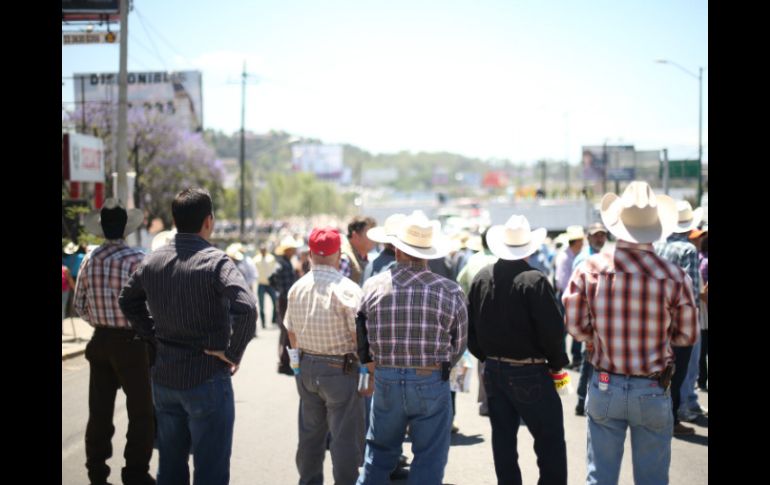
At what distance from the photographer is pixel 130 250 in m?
6.33

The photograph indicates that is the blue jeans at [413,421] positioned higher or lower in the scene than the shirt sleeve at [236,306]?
lower

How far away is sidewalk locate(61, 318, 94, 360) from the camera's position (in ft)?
44.5

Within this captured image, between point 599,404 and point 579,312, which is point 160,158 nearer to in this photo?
point 579,312

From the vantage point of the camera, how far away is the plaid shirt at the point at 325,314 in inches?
219

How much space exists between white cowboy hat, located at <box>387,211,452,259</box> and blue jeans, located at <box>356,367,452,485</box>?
73 centimetres

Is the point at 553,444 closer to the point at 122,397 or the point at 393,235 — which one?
the point at 393,235

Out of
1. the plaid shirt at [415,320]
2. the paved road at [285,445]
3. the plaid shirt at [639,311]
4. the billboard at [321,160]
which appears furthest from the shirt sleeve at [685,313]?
the billboard at [321,160]

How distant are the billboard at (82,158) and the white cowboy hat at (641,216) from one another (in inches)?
820

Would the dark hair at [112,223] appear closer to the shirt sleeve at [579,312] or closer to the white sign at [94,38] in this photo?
the shirt sleeve at [579,312]

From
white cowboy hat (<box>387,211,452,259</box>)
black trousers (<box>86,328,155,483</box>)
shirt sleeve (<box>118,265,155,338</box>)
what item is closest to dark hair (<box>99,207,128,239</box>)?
black trousers (<box>86,328,155,483</box>)

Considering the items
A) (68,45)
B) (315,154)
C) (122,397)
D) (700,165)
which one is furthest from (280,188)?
(122,397)

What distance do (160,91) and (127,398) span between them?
4390 centimetres

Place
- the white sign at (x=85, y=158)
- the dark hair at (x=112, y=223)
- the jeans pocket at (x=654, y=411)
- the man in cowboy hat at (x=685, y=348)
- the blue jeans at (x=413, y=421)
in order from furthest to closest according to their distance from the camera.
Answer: the white sign at (x=85, y=158) < the man in cowboy hat at (x=685, y=348) < the dark hair at (x=112, y=223) < the blue jeans at (x=413, y=421) < the jeans pocket at (x=654, y=411)
